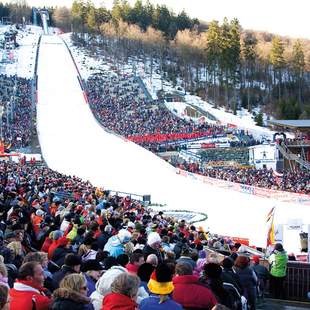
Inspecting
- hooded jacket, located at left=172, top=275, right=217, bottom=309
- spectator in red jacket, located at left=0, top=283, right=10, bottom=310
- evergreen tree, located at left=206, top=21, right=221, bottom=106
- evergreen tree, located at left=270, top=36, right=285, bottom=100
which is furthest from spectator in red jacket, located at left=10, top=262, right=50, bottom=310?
evergreen tree, located at left=270, top=36, right=285, bottom=100

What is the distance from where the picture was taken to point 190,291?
522 centimetres

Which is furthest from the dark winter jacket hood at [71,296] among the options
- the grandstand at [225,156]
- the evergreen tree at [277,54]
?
the evergreen tree at [277,54]

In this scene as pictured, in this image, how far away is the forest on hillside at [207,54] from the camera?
6900 cm

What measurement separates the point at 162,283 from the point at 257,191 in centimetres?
2342

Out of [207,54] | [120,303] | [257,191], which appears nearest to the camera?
[120,303]

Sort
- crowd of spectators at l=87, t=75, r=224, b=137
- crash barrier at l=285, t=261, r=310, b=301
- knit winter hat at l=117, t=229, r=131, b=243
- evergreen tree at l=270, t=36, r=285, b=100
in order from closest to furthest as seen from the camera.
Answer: knit winter hat at l=117, t=229, r=131, b=243, crash barrier at l=285, t=261, r=310, b=301, crowd of spectators at l=87, t=75, r=224, b=137, evergreen tree at l=270, t=36, r=285, b=100

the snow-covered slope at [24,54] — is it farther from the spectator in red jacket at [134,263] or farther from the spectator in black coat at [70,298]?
the spectator in black coat at [70,298]

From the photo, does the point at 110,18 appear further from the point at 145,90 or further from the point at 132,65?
the point at 145,90

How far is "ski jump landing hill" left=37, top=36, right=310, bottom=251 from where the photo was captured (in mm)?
22891

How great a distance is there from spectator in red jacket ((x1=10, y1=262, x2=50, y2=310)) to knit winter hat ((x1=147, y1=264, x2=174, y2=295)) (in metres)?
0.81

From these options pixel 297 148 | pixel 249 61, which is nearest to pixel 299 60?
pixel 249 61

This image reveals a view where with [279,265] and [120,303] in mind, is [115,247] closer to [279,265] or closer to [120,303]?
[279,265]

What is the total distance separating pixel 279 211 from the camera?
24.3 meters

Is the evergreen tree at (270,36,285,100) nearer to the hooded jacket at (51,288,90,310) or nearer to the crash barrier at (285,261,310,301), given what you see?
the crash barrier at (285,261,310,301)
